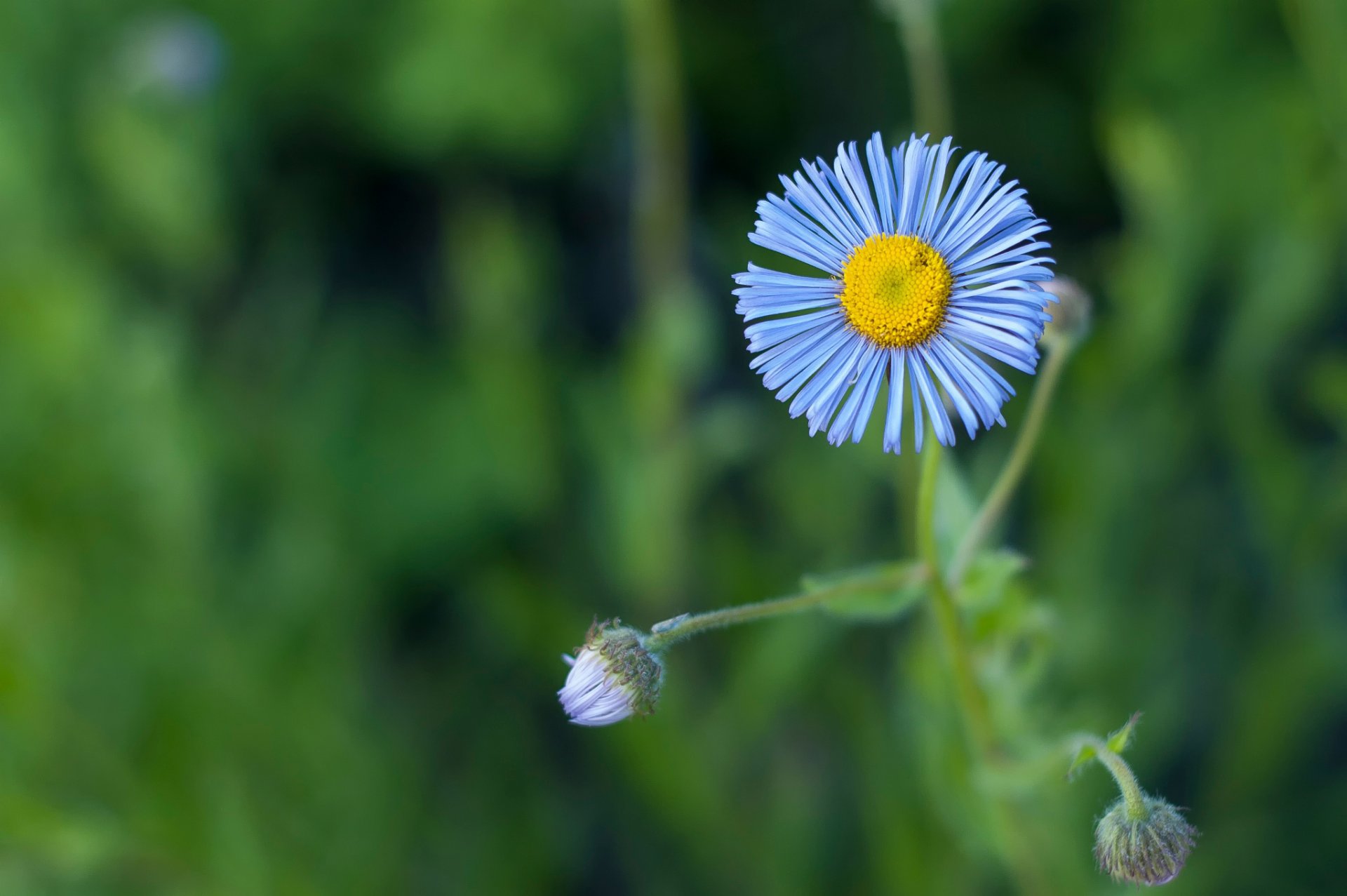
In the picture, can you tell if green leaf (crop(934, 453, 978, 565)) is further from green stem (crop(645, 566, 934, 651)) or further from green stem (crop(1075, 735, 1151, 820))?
green stem (crop(1075, 735, 1151, 820))

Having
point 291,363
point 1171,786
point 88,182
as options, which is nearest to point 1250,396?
point 1171,786

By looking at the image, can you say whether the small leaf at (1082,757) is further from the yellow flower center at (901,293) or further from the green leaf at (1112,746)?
the yellow flower center at (901,293)

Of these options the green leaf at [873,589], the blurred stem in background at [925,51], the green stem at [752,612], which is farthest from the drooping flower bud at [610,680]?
the blurred stem in background at [925,51]

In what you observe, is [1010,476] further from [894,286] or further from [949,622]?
[894,286]

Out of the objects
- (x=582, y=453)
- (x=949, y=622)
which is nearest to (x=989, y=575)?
(x=949, y=622)

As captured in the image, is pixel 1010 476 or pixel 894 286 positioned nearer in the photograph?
pixel 894 286
